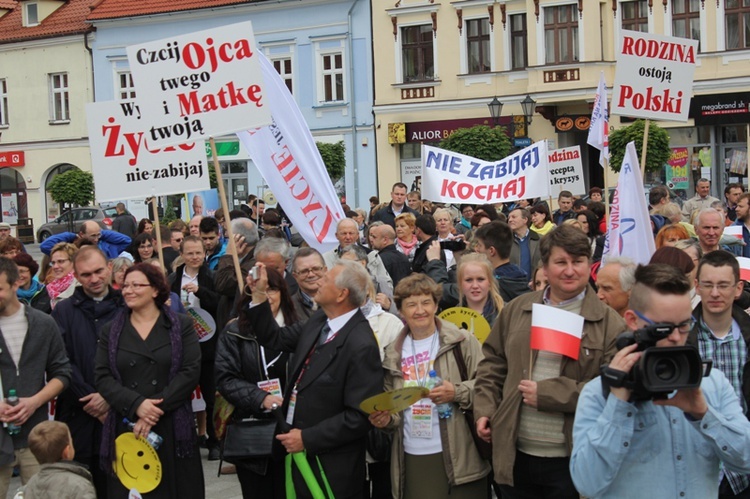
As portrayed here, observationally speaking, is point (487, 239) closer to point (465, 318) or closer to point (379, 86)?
point (465, 318)

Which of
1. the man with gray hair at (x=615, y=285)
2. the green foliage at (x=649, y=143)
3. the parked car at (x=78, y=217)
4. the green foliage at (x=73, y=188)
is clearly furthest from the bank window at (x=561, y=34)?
the man with gray hair at (x=615, y=285)

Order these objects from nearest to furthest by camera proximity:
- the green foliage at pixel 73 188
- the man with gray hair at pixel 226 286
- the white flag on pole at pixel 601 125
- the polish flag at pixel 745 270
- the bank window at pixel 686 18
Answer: the polish flag at pixel 745 270
the man with gray hair at pixel 226 286
the white flag on pole at pixel 601 125
the bank window at pixel 686 18
the green foliage at pixel 73 188

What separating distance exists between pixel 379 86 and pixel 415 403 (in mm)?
32375

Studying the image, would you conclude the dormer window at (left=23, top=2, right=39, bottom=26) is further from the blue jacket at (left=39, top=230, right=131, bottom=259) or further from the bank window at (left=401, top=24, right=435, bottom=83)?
the blue jacket at (left=39, top=230, right=131, bottom=259)

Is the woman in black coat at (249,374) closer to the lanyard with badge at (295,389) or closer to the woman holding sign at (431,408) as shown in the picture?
the lanyard with badge at (295,389)

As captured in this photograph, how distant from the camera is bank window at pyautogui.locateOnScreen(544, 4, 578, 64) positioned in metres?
34.0

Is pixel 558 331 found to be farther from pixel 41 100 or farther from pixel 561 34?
pixel 41 100

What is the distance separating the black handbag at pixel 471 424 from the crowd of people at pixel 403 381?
0.01 metres

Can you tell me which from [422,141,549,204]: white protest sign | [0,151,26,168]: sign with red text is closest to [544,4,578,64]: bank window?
[422,141,549,204]: white protest sign

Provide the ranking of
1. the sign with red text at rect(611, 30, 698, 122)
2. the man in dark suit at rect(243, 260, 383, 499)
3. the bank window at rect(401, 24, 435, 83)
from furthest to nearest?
the bank window at rect(401, 24, 435, 83) → the sign with red text at rect(611, 30, 698, 122) → the man in dark suit at rect(243, 260, 383, 499)

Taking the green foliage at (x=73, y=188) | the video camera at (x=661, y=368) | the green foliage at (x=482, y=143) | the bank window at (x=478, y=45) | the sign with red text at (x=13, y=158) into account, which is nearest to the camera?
the video camera at (x=661, y=368)

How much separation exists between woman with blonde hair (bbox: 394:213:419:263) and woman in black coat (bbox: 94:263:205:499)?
530cm

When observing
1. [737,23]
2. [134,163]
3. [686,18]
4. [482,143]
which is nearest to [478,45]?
[686,18]

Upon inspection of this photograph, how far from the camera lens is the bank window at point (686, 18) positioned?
33031 millimetres
